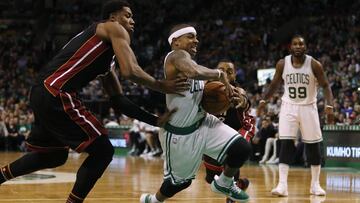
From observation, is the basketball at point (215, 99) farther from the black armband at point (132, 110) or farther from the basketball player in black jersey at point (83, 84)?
the black armband at point (132, 110)

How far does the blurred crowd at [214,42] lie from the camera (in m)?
20.2

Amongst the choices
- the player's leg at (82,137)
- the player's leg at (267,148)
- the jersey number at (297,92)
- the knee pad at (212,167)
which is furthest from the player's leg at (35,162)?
the player's leg at (267,148)

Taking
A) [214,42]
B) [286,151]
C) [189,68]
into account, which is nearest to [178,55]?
[189,68]

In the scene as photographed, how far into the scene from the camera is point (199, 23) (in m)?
29.3

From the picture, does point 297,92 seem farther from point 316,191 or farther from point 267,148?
point 267,148

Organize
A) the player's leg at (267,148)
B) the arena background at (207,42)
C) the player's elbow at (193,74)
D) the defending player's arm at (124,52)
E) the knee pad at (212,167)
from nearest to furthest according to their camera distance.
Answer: the defending player's arm at (124,52), the player's elbow at (193,74), the knee pad at (212,167), the player's leg at (267,148), the arena background at (207,42)

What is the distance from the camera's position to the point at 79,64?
5.58 meters

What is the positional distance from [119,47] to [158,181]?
5.50 meters

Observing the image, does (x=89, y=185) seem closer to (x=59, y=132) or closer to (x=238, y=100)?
(x=59, y=132)

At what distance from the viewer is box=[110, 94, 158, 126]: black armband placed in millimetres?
5934

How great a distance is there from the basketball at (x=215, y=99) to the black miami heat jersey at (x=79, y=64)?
89 centimetres

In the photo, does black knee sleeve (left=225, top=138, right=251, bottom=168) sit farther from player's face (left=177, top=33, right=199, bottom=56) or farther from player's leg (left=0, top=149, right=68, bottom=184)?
player's leg (left=0, top=149, right=68, bottom=184)

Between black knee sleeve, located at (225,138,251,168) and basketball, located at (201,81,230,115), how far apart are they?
1.01 ft

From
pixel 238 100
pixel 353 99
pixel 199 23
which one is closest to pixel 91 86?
pixel 199 23
